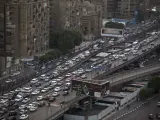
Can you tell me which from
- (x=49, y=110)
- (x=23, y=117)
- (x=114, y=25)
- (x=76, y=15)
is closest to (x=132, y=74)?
(x=49, y=110)

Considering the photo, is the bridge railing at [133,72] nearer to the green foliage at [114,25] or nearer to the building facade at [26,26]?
the building facade at [26,26]

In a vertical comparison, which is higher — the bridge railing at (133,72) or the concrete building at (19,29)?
the concrete building at (19,29)

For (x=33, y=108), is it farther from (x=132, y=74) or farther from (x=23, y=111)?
(x=132, y=74)

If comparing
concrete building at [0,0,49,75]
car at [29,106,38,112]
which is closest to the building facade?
concrete building at [0,0,49,75]

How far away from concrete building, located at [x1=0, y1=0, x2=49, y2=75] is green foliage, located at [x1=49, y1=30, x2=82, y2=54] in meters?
3.05

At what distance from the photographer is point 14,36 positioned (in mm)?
36500

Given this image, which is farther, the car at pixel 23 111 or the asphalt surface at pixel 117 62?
the asphalt surface at pixel 117 62

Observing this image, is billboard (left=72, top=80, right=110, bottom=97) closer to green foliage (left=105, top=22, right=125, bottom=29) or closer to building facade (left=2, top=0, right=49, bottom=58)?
building facade (left=2, top=0, right=49, bottom=58)

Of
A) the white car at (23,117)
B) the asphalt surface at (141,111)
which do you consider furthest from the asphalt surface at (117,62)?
the white car at (23,117)

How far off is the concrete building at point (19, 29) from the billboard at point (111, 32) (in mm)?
10179

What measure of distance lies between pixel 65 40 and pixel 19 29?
19.8 feet

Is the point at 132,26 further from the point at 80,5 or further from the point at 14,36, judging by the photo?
the point at 14,36

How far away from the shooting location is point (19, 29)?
36656 mm

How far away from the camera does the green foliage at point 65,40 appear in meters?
41.5
